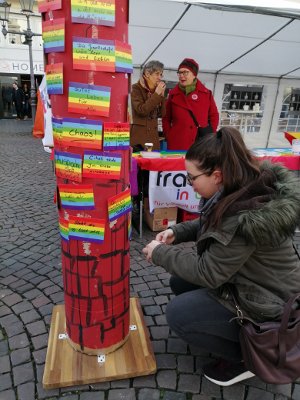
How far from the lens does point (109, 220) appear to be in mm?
1667

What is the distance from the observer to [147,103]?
3688 mm

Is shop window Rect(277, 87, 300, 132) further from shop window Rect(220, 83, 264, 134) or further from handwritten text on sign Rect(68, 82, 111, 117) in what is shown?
handwritten text on sign Rect(68, 82, 111, 117)

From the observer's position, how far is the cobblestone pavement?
1.77 m

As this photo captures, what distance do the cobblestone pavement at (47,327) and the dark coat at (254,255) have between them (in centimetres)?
59

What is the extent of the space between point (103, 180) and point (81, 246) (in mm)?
388

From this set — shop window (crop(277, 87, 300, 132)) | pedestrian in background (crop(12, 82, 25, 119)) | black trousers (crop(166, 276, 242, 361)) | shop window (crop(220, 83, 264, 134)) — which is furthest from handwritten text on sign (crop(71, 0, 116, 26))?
pedestrian in background (crop(12, 82, 25, 119))

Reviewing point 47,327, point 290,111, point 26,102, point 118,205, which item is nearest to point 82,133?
point 118,205

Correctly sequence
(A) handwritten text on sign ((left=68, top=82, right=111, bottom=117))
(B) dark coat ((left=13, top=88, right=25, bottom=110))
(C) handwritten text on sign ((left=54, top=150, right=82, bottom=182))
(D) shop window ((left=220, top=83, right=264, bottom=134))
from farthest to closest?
(B) dark coat ((left=13, top=88, right=25, bottom=110)) → (D) shop window ((left=220, top=83, right=264, bottom=134)) → (C) handwritten text on sign ((left=54, top=150, right=82, bottom=182)) → (A) handwritten text on sign ((left=68, top=82, right=111, bottom=117))

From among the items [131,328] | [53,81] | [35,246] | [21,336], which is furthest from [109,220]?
[35,246]

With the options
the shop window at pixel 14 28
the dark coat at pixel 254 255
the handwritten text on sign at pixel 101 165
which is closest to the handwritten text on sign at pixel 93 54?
the handwritten text on sign at pixel 101 165

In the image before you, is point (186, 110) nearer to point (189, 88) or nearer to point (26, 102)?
point (189, 88)

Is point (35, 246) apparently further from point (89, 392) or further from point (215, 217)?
point (215, 217)

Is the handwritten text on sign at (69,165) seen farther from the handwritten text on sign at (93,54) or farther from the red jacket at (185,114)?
the red jacket at (185,114)

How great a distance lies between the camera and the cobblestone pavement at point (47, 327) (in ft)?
5.81
